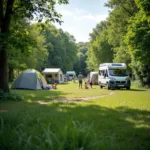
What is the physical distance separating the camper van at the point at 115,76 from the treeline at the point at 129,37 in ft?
5.65

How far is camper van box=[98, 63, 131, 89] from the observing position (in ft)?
77.7

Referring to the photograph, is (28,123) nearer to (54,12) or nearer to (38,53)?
(54,12)

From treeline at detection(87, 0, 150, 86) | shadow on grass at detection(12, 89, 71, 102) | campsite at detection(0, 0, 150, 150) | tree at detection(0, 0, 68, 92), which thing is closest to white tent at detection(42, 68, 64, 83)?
campsite at detection(0, 0, 150, 150)

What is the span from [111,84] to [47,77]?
22.0 m

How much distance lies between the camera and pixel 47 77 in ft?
144

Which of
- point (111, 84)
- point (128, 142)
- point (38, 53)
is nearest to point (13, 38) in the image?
point (128, 142)

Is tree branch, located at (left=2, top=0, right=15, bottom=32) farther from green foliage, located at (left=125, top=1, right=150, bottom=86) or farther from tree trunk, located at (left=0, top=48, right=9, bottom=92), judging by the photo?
green foliage, located at (left=125, top=1, right=150, bottom=86)

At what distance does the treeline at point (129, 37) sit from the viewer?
59.8 feet

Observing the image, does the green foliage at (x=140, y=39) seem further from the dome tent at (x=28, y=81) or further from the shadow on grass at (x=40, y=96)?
the dome tent at (x=28, y=81)

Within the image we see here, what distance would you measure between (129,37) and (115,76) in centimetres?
514

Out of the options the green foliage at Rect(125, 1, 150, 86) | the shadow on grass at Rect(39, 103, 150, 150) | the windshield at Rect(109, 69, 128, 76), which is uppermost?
the green foliage at Rect(125, 1, 150, 86)

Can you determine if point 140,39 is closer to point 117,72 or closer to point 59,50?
point 117,72

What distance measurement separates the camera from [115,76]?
23.9 meters

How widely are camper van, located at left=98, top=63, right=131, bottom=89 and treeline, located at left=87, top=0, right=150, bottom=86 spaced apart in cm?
172
